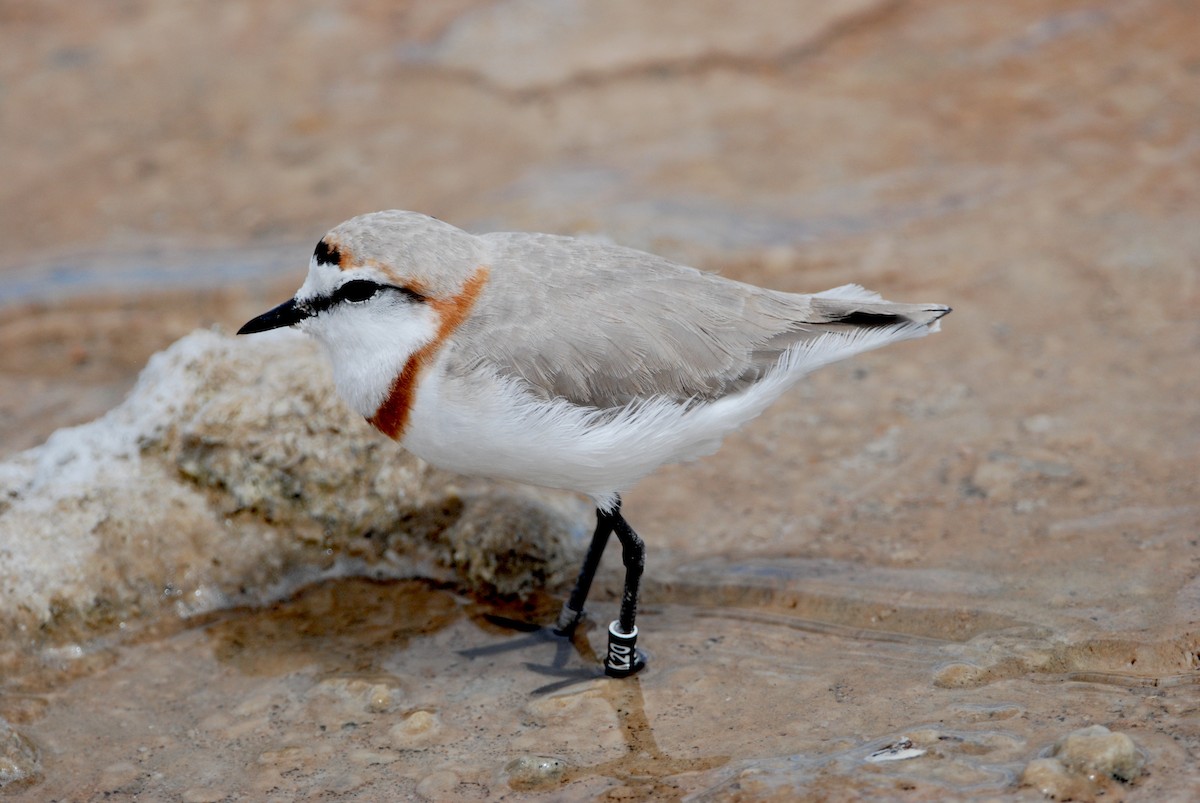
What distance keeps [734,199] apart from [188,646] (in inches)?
201

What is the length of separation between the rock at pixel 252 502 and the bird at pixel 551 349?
0.99 meters

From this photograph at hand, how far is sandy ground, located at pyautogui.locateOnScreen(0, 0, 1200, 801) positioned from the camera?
5.16 meters

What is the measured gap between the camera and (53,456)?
6699 mm

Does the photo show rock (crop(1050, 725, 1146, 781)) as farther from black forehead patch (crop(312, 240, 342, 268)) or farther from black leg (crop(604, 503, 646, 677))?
black forehead patch (crop(312, 240, 342, 268))

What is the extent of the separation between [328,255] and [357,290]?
20 centimetres

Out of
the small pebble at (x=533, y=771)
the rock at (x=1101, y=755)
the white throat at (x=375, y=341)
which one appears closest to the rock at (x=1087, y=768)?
the rock at (x=1101, y=755)

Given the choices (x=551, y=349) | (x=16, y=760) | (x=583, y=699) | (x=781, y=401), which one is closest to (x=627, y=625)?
(x=583, y=699)

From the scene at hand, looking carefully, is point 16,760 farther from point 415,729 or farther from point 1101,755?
point 1101,755

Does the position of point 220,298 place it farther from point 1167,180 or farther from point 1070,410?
point 1167,180

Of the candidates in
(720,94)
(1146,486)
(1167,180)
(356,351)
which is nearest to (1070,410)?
(1146,486)

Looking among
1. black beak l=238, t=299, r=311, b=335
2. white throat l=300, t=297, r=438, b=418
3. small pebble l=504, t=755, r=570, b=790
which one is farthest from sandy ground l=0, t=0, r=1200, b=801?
A: black beak l=238, t=299, r=311, b=335

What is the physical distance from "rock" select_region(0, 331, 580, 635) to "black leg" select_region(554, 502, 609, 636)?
0.41 m

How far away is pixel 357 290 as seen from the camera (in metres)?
5.39

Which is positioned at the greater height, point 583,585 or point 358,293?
point 358,293
